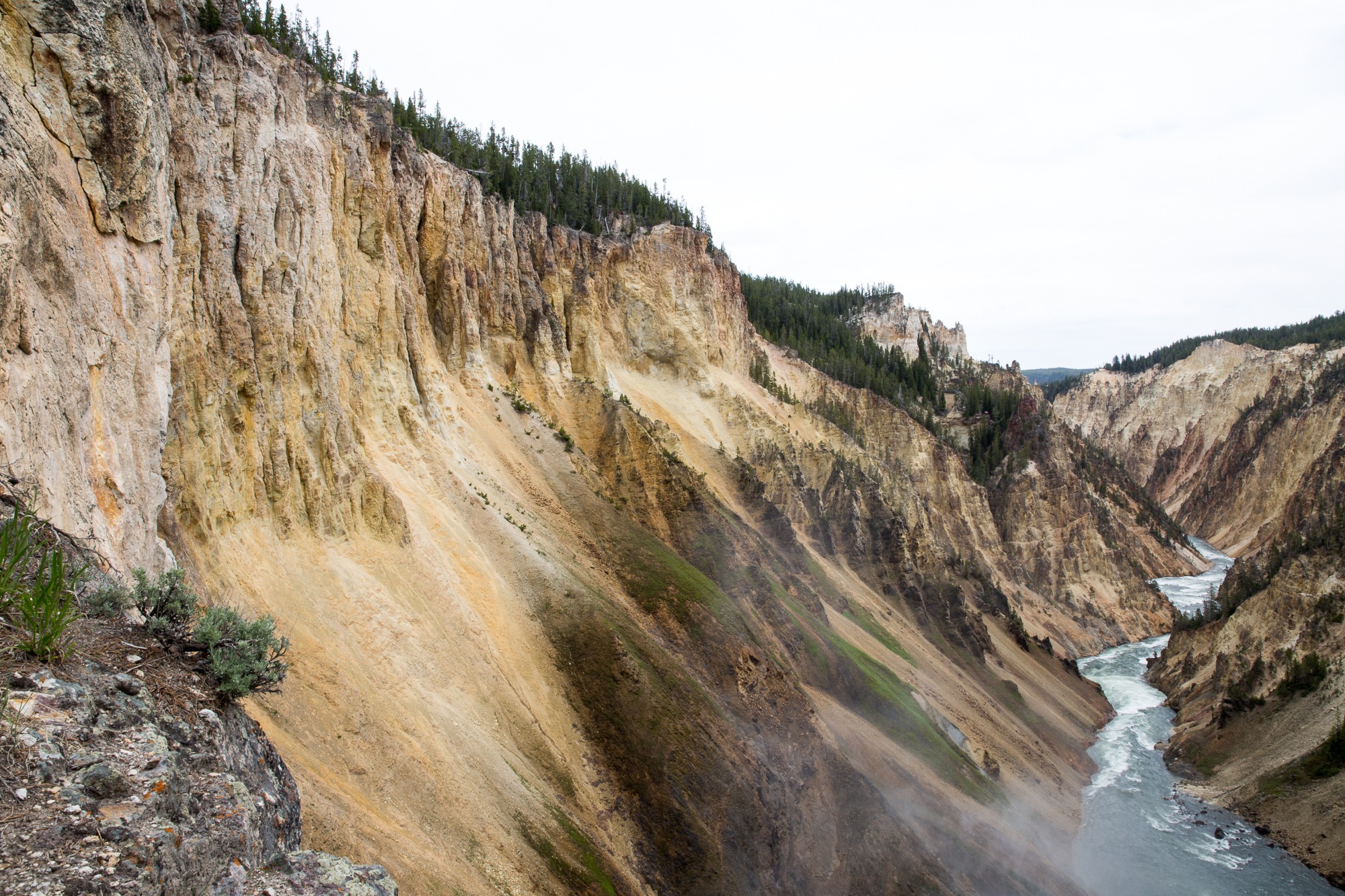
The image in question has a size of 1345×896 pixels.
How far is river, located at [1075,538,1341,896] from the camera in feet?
101

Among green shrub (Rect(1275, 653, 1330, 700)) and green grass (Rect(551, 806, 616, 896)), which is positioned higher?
green shrub (Rect(1275, 653, 1330, 700))

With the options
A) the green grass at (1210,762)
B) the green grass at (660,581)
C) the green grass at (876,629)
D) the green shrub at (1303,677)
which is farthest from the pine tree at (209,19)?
the green grass at (1210,762)

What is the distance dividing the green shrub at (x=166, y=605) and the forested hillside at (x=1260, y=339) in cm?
15666

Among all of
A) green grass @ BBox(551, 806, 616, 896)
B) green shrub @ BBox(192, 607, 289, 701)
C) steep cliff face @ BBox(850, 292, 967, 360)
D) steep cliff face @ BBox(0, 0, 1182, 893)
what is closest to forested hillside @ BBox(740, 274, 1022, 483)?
steep cliff face @ BBox(850, 292, 967, 360)

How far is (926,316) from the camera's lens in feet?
438

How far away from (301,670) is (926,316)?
435 feet

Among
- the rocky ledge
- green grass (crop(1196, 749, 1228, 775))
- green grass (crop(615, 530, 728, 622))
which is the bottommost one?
green grass (crop(1196, 749, 1228, 775))

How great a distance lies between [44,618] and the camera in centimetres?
571

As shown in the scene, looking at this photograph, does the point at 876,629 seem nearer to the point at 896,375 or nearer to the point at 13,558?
the point at 13,558

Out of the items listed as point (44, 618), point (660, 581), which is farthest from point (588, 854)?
point (44, 618)

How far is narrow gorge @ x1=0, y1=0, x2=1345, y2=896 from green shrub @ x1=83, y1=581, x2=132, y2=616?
4.06 ft

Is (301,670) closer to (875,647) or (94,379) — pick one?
(94,379)

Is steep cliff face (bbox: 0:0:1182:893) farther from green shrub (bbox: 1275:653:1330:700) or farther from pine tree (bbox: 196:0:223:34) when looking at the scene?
green shrub (bbox: 1275:653:1330:700)

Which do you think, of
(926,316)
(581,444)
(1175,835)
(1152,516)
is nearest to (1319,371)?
(1152,516)
